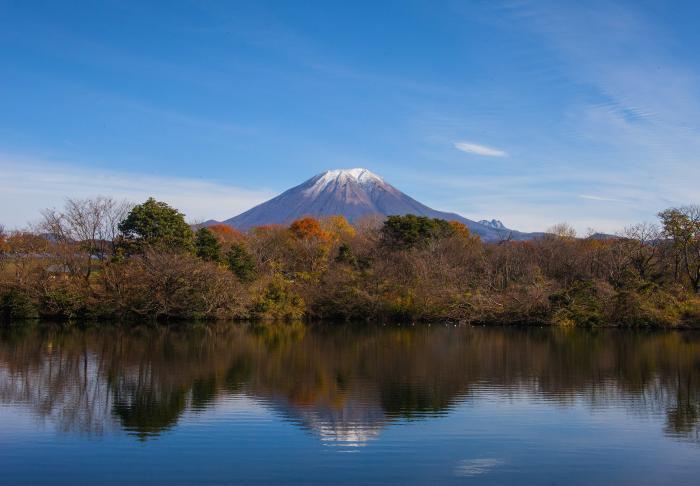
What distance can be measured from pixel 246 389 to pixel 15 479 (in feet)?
26.2

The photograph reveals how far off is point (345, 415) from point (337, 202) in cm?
14033

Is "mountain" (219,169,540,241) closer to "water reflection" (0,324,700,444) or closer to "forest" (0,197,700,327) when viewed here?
"forest" (0,197,700,327)

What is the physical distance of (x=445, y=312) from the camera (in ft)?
141

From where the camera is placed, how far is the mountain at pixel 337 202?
14712 cm

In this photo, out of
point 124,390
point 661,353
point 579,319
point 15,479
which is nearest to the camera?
point 15,479

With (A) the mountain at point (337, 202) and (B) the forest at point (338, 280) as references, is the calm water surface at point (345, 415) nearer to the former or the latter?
(B) the forest at point (338, 280)

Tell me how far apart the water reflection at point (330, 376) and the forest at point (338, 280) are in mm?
5924

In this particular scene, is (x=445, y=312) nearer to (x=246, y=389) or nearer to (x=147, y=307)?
(x=147, y=307)

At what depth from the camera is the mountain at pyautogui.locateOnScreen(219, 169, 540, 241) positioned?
14712cm

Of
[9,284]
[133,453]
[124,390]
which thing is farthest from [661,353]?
[9,284]

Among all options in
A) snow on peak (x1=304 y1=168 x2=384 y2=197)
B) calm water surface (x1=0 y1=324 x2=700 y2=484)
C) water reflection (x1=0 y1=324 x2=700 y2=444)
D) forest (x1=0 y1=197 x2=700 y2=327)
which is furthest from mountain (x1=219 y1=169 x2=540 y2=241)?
calm water surface (x1=0 y1=324 x2=700 y2=484)

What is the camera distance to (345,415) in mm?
14547

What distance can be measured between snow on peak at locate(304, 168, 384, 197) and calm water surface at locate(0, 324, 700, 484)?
136827 mm

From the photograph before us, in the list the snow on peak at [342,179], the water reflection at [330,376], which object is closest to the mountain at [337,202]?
the snow on peak at [342,179]
